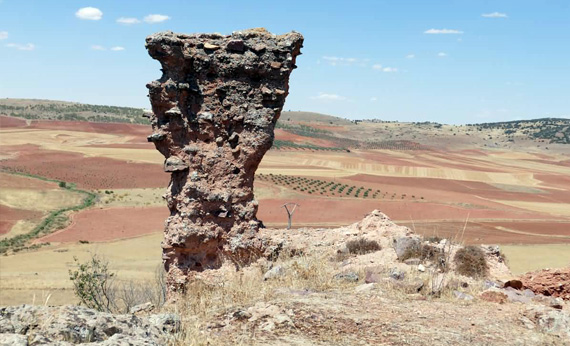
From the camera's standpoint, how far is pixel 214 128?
10.8 metres

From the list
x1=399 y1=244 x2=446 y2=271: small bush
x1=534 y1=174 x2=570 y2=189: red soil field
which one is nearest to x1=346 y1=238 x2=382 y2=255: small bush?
x1=399 y1=244 x2=446 y2=271: small bush

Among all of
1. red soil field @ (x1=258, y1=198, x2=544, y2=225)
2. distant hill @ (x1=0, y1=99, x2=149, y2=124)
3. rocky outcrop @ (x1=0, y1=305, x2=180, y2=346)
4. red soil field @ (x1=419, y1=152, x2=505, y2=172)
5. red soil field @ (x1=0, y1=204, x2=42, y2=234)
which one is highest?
distant hill @ (x1=0, y1=99, x2=149, y2=124)

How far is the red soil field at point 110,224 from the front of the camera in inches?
1453

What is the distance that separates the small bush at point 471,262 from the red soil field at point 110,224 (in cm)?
2998

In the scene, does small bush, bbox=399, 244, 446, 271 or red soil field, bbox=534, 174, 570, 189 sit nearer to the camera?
small bush, bbox=399, 244, 446, 271

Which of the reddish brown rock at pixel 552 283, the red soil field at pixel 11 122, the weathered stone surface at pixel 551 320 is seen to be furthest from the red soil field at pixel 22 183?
the red soil field at pixel 11 122

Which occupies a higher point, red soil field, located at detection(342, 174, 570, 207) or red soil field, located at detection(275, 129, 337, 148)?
red soil field, located at detection(275, 129, 337, 148)

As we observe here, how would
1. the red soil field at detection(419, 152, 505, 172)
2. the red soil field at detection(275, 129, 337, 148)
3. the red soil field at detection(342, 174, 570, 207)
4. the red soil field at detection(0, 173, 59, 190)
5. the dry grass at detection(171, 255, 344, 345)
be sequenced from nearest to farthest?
the dry grass at detection(171, 255, 344, 345) < the red soil field at detection(0, 173, 59, 190) < the red soil field at detection(342, 174, 570, 207) < the red soil field at detection(419, 152, 505, 172) < the red soil field at detection(275, 129, 337, 148)

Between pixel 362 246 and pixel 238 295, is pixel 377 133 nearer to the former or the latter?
pixel 362 246

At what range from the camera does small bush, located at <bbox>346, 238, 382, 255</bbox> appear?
1218cm

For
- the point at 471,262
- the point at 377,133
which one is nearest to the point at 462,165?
the point at 377,133

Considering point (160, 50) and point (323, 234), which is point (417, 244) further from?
point (160, 50)

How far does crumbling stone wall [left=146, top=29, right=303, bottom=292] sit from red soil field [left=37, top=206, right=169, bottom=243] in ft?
90.8

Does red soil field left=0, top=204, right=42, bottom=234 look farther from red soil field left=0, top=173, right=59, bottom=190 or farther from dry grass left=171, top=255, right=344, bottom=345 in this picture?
dry grass left=171, top=255, right=344, bottom=345
